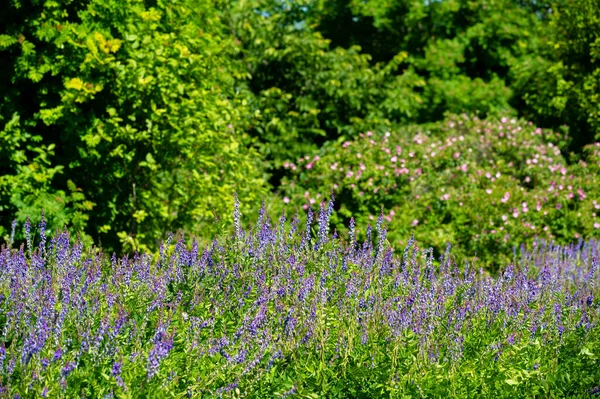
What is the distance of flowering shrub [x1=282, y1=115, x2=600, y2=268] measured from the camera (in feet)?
28.5

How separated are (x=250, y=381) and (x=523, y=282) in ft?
7.20

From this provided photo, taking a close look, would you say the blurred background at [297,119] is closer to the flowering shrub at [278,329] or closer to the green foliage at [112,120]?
the green foliage at [112,120]

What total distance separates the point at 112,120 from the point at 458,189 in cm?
487

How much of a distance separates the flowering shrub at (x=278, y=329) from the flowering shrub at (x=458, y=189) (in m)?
4.05

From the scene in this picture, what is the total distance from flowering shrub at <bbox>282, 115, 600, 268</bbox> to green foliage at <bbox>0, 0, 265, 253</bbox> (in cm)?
209

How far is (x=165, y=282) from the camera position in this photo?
394 centimetres

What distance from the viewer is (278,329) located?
3.51m

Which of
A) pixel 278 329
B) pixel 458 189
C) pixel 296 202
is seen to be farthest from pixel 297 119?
pixel 278 329

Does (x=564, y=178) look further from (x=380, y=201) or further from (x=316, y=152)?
(x=316, y=152)

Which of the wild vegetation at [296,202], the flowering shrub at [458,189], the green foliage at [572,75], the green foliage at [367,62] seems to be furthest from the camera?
the green foliage at [572,75]

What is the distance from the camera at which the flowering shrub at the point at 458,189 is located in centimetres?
869

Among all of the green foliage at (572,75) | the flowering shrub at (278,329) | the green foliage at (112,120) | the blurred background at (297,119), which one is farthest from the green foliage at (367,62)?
the flowering shrub at (278,329)

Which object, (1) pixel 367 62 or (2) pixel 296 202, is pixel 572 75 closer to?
(1) pixel 367 62

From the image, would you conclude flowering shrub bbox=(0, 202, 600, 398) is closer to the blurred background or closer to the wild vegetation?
the wild vegetation
